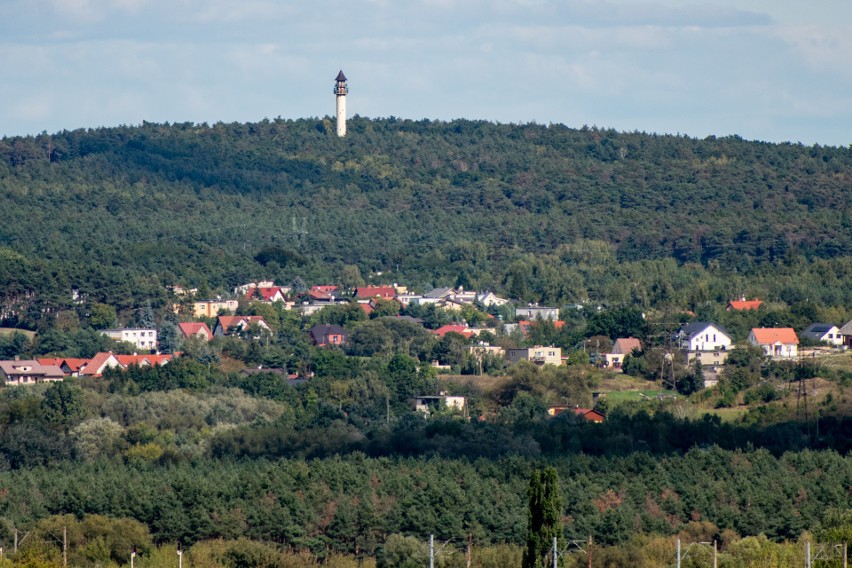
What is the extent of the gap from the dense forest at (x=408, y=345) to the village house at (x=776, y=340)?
4.31 ft

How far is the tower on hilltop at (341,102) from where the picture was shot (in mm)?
165500

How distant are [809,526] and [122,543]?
19.1m

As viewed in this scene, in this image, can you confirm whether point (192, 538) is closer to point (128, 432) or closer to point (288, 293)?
point (128, 432)

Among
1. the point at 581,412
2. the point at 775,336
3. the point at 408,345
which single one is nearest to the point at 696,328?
the point at 775,336

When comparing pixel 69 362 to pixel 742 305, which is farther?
pixel 742 305

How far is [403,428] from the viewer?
68875mm

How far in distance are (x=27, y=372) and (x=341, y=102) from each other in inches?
3640

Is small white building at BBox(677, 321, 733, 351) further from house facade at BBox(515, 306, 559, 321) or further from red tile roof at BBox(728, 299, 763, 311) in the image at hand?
house facade at BBox(515, 306, 559, 321)

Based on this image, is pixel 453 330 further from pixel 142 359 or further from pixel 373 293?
pixel 373 293

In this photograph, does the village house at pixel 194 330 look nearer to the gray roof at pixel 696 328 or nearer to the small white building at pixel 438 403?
the small white building at pixel 438 403

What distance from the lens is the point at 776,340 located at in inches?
3546

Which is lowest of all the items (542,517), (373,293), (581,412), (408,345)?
(581,412)

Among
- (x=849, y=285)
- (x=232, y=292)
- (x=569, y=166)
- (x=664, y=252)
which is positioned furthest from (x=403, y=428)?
(x=569, y=166)

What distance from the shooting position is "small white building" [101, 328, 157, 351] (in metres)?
101
